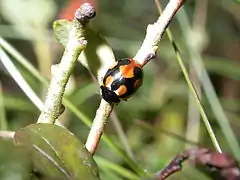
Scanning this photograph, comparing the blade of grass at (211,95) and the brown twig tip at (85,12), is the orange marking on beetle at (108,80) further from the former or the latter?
the blade of grass at (211,95)

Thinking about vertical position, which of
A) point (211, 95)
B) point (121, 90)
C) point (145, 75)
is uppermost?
point (121, 90)

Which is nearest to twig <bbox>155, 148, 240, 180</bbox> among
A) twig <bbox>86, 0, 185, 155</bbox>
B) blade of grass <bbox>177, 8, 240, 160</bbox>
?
→ twig <bbox>86, 0, 185, 155</bbox>

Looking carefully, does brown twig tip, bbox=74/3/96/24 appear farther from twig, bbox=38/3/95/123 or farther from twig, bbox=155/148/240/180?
twig, bbox=155/148/240/180

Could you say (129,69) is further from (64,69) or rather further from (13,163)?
(13,163)

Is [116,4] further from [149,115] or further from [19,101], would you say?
[19,101]

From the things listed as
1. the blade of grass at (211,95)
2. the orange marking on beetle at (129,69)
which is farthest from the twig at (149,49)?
the blade of grass at (211,95)

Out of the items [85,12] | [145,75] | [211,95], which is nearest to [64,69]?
[85,12]
